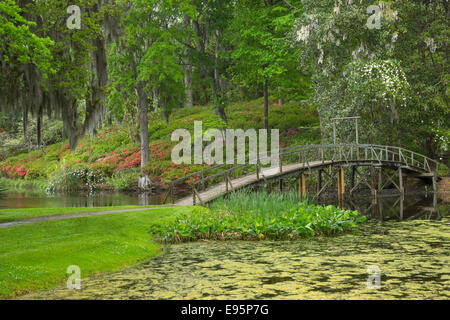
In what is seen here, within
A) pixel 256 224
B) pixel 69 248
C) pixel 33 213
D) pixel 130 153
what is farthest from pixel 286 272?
pixel 130 153

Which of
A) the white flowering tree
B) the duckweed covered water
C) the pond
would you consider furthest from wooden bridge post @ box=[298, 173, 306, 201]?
the duckweed covered water

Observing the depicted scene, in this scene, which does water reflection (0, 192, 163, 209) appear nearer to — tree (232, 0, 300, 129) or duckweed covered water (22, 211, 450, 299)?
tree (232, 0, 300, 129)

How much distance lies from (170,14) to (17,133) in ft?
94.1

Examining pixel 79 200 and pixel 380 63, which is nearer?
pixel 380 63

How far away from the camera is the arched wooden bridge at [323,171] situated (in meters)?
22.7

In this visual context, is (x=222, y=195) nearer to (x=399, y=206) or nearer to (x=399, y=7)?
(x=399, y=206)

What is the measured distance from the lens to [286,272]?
10.8m

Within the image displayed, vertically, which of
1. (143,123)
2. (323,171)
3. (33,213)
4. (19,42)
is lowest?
(33,213)

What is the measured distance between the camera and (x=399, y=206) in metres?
25.8

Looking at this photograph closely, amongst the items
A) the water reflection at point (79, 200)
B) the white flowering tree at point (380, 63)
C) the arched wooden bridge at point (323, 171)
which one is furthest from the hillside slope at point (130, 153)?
the white flowering tree at point (380, 63)

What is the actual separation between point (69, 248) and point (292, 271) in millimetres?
5301

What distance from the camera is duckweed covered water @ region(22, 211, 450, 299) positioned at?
916cm

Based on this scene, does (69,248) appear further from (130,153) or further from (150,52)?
(130,153)

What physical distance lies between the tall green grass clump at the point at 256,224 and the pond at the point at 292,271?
0.54 metres
